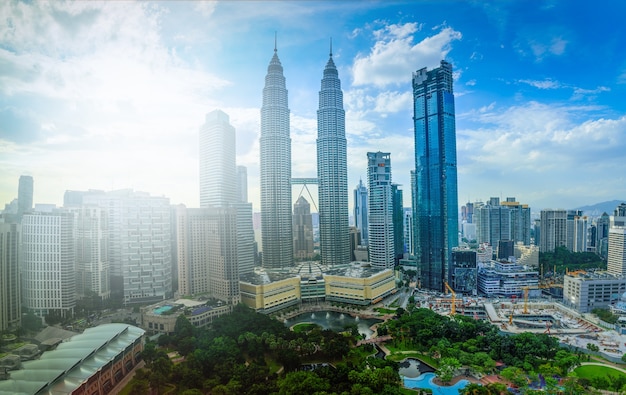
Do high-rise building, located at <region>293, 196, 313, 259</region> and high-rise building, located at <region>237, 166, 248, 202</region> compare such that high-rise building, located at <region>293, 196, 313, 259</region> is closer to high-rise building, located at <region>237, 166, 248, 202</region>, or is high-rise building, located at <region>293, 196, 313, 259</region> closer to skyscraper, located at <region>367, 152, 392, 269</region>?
skyscraper, located at <region>367, 152, 392, 269</region>

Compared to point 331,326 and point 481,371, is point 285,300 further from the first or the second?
point 481,371

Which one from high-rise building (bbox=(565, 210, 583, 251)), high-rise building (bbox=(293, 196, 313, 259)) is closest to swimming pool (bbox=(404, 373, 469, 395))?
high-rise building (bbox=(293, 196, 313, 259))

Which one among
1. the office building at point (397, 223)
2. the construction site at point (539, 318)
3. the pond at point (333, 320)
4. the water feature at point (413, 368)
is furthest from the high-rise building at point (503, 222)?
the water feature at point (413, 368)

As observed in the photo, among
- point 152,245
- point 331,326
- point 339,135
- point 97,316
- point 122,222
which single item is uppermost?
point 339,135

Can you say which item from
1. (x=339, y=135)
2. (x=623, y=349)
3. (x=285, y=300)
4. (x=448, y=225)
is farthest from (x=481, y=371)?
(x=339, y=135)

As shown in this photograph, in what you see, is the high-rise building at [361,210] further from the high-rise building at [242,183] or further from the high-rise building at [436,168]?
the high-rise building at [242,183]

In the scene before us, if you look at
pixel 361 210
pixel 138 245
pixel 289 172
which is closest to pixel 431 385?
pixel 138 245

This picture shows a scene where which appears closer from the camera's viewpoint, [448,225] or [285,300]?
[285,300]

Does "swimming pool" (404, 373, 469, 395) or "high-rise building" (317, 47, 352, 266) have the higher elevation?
"high-rise building" (317, 47, 352, 266)
